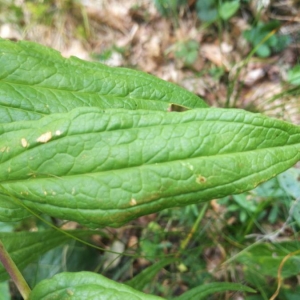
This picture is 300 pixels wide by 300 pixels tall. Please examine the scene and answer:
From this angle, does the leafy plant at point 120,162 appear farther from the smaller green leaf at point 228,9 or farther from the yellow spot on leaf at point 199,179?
the smaller green leaf at point 228,9

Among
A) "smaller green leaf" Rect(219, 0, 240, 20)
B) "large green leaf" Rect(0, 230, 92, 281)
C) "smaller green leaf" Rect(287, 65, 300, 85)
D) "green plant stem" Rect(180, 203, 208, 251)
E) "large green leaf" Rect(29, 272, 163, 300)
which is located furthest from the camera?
"smaller green leaf" Rect(219, 0, 240, 20)

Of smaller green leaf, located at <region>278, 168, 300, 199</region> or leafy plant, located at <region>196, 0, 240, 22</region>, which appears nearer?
smaller green leaf, located at <region>278, 168, 300, 199</region>

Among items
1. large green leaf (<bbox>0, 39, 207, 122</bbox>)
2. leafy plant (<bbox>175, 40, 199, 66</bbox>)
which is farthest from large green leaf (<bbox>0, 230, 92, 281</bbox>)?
leafy plant (<bbox>175, 40, 199, 66</bbox>)

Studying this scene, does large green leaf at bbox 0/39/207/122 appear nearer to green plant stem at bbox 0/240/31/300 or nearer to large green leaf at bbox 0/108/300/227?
large green leaf at bbox 0/108/300/227

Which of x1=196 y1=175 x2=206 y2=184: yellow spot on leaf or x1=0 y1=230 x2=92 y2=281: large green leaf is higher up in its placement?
x1=196 y1=175 x2=206 y2=184: yellow spot on leaf

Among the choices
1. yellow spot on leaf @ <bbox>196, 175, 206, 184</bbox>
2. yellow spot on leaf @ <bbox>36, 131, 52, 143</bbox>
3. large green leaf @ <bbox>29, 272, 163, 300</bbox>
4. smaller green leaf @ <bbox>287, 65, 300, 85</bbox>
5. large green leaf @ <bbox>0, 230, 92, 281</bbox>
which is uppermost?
smaller green leaf @ <bbox>287, 65, 300, 85</bbox>

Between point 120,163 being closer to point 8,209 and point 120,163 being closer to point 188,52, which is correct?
point 8,209

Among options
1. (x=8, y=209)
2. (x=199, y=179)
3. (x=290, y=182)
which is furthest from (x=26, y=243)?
(x=290, y=182)

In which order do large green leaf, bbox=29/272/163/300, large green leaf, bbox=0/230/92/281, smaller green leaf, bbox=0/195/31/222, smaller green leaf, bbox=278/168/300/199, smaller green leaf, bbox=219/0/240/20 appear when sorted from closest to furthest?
large green leaf, bbox=29/272/163/300 < smaller green leaf, bbox=0/195/31/222 < large green leaf, bbox=0/230/92/281 < smaller green leaf, bbox=278/168/300/199 < smaller green leaf, bbox=219/0/240/20
